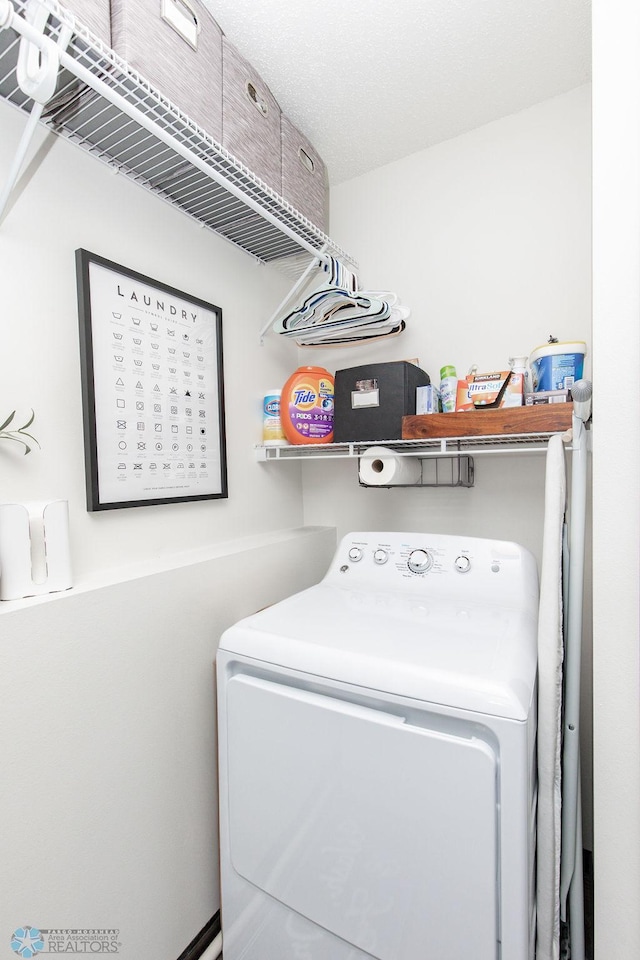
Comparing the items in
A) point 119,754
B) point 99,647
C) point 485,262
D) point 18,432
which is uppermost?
point 485,262

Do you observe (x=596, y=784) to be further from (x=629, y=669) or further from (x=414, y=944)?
(x=414, y=944)

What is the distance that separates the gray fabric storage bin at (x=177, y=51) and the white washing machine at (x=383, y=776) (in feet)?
4.00

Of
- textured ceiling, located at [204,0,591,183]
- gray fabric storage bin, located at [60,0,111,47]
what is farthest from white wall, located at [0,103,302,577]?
textured ceiling, located at [204,0,591,183]

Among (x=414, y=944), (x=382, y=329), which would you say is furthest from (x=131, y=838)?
(x=382, y=329)

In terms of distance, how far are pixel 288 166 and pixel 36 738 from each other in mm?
1637

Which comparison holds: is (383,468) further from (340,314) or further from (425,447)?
(340,314)

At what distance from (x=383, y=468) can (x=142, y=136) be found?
106 centimetres

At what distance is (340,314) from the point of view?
1.54m

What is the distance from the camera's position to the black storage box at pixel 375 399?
1469 millimetres

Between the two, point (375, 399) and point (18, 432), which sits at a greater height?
point (375, 399)

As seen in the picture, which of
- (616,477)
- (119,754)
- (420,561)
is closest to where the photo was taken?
(616,477)

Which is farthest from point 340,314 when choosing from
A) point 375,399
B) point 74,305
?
point 74,305
